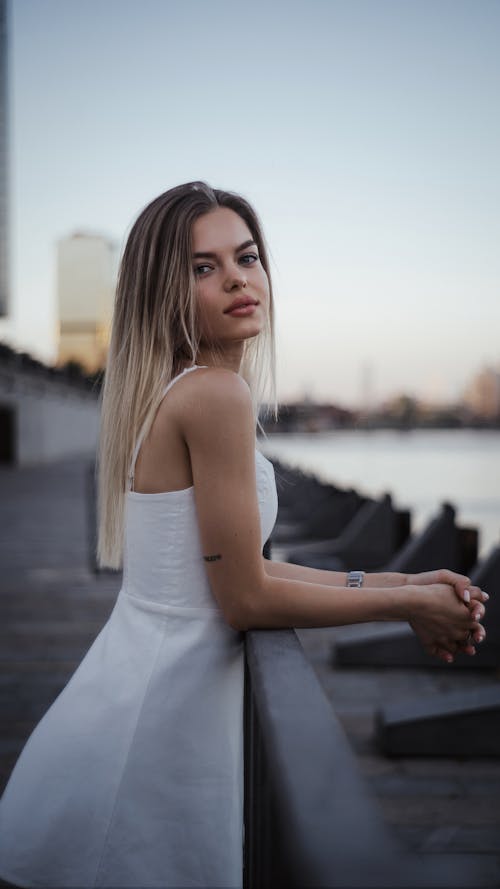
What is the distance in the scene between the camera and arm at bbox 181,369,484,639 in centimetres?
140

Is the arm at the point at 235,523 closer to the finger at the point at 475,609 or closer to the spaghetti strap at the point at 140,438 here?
the spaghetti strap at the point at 140,438

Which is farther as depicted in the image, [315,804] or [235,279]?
[235,279]

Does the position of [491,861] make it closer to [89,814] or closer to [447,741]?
[447,741]

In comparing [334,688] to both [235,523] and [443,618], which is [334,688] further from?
[235,523]

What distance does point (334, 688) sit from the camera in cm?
490

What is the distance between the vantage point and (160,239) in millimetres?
1603

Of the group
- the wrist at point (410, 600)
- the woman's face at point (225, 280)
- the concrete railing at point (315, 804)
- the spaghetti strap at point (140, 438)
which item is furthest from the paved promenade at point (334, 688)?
the woman's face at point (225, 280)

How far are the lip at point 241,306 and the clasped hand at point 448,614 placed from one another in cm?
64

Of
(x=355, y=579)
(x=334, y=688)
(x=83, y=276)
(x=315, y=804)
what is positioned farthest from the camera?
(x=83, y=276)

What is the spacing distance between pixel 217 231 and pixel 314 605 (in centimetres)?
78

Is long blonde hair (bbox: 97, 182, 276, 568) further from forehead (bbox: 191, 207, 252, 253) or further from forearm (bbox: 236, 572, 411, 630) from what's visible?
forearm (bbox: 236, 572, 411, 630)

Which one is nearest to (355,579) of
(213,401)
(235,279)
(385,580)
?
(385,580)

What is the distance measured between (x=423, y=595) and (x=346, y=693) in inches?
140

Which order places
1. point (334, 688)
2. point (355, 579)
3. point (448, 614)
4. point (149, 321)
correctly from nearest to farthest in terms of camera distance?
point (448, 614) < point (149, 321) < point (355, 579) < point (334, 688)
